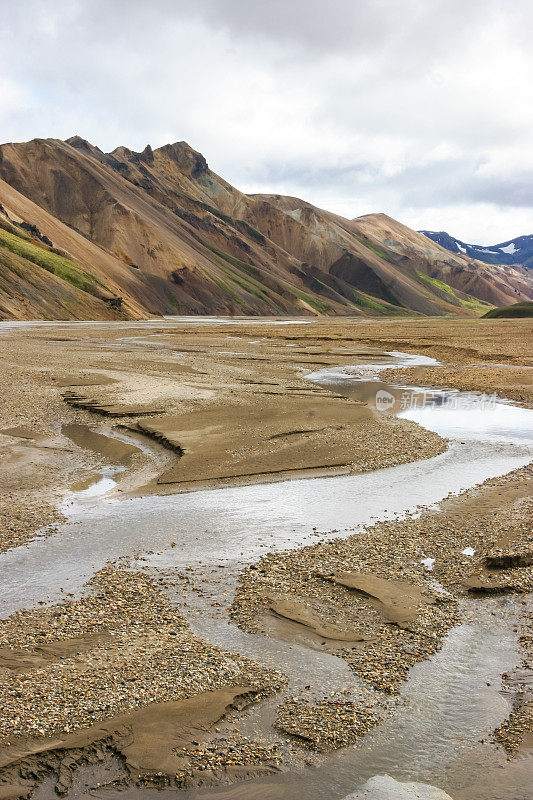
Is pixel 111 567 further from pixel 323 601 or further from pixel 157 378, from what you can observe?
pixel 157 378

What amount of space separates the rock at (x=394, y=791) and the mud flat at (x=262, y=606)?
10cm

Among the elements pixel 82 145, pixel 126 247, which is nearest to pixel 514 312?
pixel 126 247

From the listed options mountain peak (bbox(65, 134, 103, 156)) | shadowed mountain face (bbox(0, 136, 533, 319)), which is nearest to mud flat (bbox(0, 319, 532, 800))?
shadowed mountain face (bbox(0, 136, 533, 319))

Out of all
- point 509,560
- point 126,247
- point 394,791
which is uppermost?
point 126,247

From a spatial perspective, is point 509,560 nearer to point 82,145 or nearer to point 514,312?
point 514,312

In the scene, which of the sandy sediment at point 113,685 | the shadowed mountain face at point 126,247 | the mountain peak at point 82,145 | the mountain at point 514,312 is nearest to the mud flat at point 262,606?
the sandy sediment at point 113,685

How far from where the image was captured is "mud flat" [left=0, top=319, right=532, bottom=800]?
543 centimetres

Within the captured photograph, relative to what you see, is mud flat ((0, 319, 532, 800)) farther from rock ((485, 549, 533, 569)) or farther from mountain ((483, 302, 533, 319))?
mountain ((483, 302, 533, 319))

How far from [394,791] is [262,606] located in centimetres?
328

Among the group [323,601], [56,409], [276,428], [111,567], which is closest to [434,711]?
[323,601]

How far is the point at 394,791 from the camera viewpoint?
5039mm

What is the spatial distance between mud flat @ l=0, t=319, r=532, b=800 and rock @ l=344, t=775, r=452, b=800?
10 centimetres

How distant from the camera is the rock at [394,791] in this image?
4.98 m

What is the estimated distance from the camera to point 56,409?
2120 centimetres
